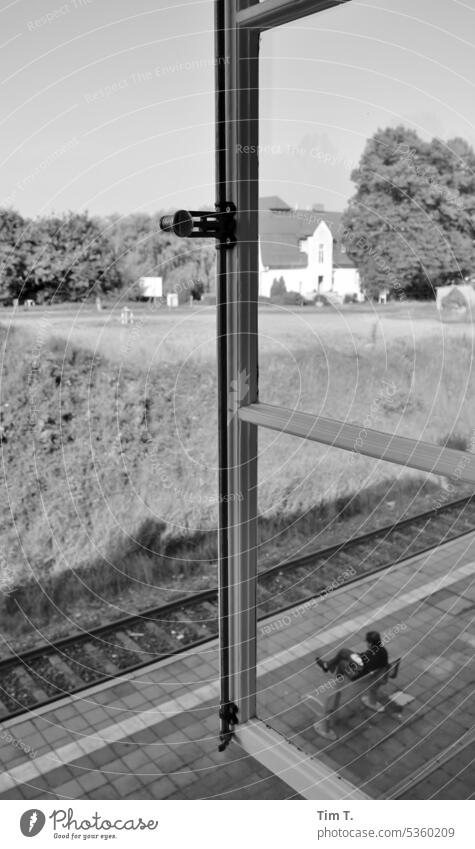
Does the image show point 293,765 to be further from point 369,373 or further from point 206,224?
point 206,224

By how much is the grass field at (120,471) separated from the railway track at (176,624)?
101mm

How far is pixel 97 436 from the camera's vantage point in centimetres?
389

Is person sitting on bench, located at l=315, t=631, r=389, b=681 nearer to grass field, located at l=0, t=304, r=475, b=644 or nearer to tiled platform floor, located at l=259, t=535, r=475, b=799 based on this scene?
tiled platform floor, located at l=259, t=535, r=475, b=799

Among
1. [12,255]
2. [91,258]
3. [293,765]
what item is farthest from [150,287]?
[293,765]

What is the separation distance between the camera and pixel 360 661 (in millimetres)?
2738

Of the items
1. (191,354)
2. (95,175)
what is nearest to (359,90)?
(95,175)

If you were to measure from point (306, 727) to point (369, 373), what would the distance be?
1285 mm

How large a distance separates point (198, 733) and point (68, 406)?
1677 millimetres

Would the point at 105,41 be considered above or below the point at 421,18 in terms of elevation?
above

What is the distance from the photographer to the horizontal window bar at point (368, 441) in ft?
6.15

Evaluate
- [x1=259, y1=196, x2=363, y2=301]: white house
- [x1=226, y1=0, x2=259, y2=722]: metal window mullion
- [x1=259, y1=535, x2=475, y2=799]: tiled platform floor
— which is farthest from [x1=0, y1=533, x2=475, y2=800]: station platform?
[x1=259, y1=196, x2=363, y2=301]: white house

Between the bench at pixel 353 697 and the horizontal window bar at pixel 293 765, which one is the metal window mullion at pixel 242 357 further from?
the bench at pixel 353 697

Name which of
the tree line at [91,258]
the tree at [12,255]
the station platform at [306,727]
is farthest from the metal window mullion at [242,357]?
the tree at [12,255]
